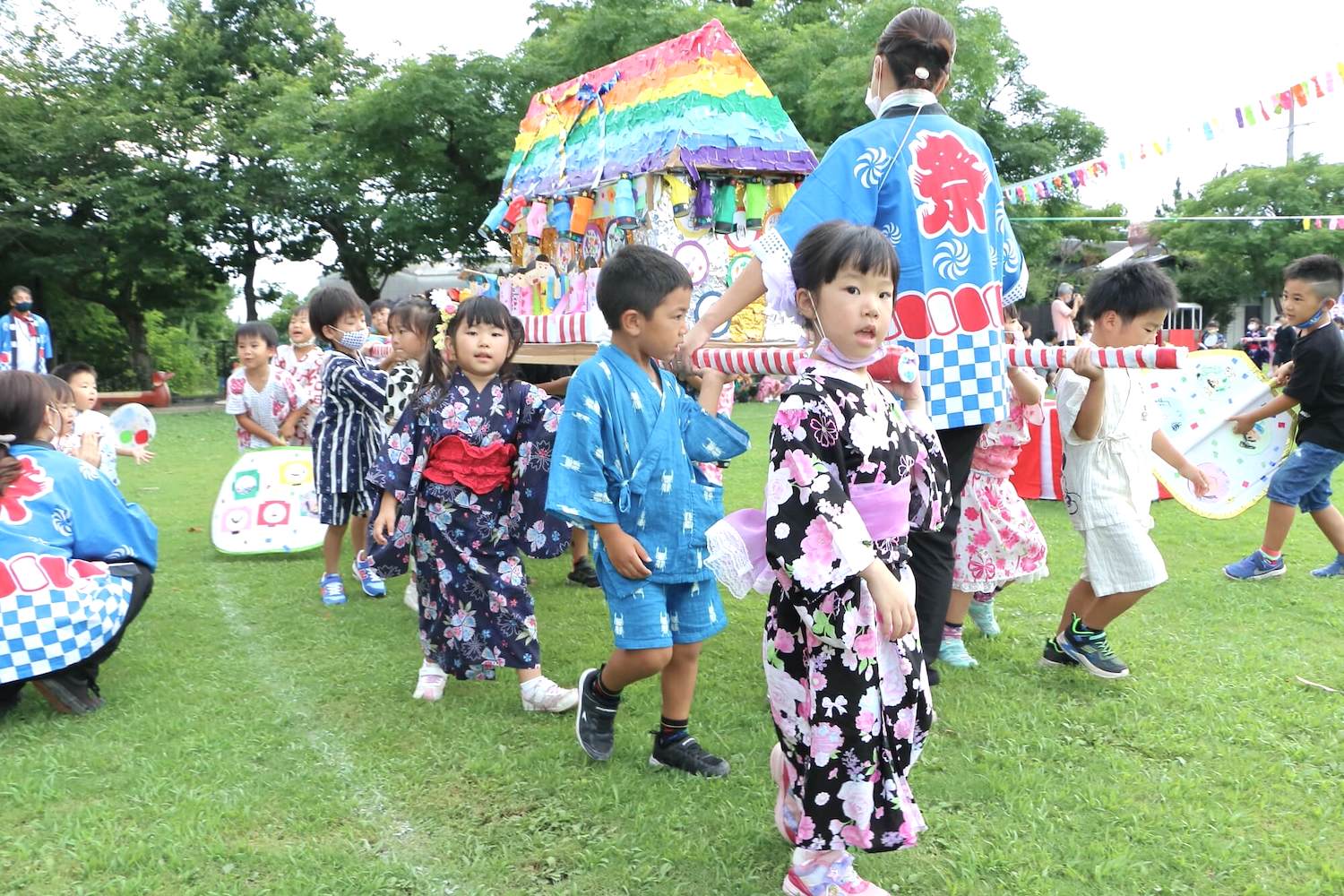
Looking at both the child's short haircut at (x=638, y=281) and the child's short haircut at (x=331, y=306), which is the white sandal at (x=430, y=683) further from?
the child's short haircut at (x=331, y=306)

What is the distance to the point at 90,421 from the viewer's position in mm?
5301

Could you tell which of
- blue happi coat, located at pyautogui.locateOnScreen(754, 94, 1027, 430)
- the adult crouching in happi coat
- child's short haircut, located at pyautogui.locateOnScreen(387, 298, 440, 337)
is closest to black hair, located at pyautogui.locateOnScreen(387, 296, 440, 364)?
child's short haircut, located at pyautogui.locateOnScreen(387, 298, 440, 337)

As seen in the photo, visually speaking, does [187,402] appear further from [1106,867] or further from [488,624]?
[1106,867]

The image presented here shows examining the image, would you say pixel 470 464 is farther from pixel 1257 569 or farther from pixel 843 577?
pixel 1257 569

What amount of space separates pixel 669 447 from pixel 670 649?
0.59 m

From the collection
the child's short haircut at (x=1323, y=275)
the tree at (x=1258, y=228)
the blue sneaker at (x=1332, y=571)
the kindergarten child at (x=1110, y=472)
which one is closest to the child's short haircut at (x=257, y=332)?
the kindergarten child at (x=1110, y=472)

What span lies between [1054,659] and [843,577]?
223 cm

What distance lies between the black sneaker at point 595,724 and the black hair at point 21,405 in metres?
2.33

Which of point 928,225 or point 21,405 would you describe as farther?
point 21,405

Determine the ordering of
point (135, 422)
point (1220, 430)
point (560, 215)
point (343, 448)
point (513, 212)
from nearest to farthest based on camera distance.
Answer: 1. point (343, 448)
2. point (560, 215)
3. point (1220, 430)
4. point (135, 422)
5. point (513, 212)

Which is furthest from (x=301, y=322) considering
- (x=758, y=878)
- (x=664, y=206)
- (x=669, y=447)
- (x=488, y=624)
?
(x=758, y=878)

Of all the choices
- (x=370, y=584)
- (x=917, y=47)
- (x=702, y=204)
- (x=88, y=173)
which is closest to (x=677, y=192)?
(x=702, y=204)

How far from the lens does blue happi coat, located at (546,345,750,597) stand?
113 inches

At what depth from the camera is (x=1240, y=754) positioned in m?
3.17
